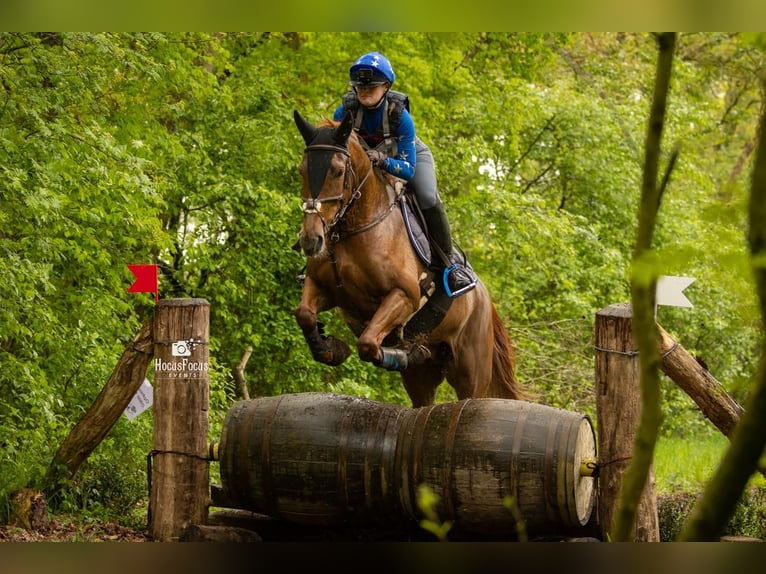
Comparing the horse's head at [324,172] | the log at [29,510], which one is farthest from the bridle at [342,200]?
the log at [29,510]

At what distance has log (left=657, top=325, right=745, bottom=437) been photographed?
553 cm

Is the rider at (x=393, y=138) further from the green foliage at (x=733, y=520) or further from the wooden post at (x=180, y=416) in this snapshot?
the green foliage at (x=733, y=520)

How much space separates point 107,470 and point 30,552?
2412 millimetres

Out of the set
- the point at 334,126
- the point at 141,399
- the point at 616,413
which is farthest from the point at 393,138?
the point at 141,399

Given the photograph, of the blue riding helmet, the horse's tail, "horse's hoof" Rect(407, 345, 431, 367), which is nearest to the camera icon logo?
"horse's hoof" Rect(407, 345, 431, 367)

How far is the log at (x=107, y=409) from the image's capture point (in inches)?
233

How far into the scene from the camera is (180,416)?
5625mm

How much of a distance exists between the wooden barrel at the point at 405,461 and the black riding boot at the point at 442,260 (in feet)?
3.36

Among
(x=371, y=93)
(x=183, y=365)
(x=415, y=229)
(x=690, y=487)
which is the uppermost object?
(x=371, y=93)

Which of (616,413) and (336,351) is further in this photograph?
(336,351)

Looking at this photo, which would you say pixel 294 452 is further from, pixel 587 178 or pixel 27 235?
pixel 587 178

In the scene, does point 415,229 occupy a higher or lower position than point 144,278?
higher

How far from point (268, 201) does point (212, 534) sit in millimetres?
4754

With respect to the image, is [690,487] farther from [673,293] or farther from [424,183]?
[424,183]
